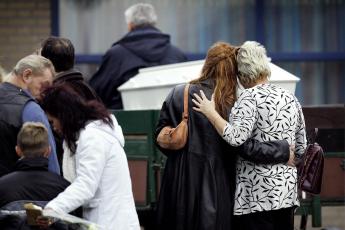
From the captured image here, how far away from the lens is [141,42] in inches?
398

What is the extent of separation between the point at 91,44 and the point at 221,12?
4.79ft

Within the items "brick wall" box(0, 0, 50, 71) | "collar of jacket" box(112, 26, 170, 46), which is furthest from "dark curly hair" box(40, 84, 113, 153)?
"brick wall" box(0, 0, 50, 71)

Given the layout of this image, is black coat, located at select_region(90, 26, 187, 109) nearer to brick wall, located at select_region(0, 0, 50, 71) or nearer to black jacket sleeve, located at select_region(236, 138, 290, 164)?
brick wall, located at select_region(0, 0, 50, 71)

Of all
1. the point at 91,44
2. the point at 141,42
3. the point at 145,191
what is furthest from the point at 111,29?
the point at 145,191

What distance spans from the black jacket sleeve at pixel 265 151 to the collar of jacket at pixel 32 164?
1.33 meters

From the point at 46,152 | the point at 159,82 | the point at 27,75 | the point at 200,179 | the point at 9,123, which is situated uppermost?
the point at 27,75

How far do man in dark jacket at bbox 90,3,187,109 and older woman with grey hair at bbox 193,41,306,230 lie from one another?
3014 millimetres

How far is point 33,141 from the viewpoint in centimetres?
613

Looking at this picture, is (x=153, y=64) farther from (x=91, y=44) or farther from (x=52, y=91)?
(x=52, y=91)

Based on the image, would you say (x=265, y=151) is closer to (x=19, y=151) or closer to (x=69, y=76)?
(x=69, y=76)

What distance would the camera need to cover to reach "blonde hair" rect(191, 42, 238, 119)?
7.09m

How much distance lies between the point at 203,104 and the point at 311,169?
91cm

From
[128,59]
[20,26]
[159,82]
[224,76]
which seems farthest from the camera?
[20,26]

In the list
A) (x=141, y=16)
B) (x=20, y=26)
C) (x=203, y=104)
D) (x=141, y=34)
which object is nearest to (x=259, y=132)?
(x=203, y=104)
